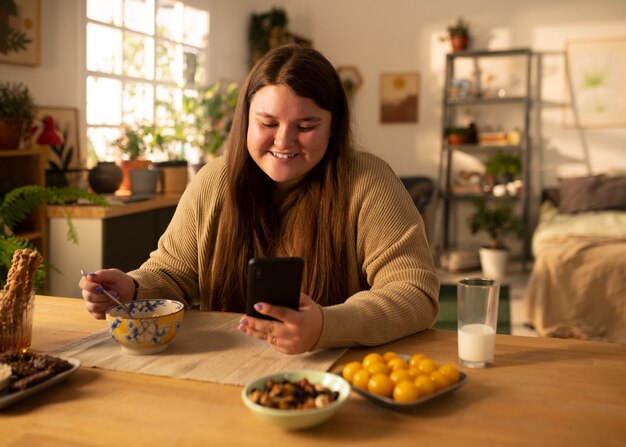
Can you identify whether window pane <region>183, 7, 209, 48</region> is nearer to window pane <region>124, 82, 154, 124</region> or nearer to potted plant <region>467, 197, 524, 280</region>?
window pane <region>124, 82, 154, 124</region>

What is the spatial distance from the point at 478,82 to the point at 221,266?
5.11 meters

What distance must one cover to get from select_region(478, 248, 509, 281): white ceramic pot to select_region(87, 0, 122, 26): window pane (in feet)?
10.9

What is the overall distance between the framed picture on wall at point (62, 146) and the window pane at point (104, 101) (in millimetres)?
226

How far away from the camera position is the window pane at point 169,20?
4727 millimetres

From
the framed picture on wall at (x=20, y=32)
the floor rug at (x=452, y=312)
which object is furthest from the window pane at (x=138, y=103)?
the floor rug at (x=452, y=312)

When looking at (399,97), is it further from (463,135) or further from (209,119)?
(209,119)

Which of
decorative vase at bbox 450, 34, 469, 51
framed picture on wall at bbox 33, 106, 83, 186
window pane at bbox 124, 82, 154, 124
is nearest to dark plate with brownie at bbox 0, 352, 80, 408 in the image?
framed picture on wall at bbox 33, 106, 83, 186

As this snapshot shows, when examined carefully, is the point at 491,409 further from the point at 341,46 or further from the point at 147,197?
the point at 341,46

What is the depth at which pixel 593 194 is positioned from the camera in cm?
548

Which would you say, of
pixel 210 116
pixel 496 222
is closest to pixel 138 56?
pixel 210 116

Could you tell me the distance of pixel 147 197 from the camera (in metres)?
3.70

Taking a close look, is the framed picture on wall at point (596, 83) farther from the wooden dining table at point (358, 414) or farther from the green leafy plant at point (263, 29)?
the wooden dining table at point (358, 414)

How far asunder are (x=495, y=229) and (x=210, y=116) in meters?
2.54

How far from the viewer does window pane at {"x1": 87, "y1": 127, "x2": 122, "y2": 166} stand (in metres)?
4.09
